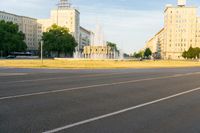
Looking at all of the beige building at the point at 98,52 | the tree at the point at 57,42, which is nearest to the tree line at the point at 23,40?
the tree at the point at 57,42

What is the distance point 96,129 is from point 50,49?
417ft

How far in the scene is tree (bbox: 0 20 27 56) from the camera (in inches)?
4523

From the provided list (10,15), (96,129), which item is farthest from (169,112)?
(10,15)

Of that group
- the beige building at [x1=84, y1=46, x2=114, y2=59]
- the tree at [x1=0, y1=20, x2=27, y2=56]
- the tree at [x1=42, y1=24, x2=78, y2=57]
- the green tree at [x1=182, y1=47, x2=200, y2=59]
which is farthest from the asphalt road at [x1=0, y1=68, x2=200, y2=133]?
the green tree at [x1=182, y1=47, x2=200, y2=59]

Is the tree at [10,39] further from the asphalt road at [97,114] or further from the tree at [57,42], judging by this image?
the asphalt road at [97,114]

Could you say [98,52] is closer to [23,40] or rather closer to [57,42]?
[57,42]

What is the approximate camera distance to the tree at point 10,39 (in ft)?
377

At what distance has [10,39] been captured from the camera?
381 ft

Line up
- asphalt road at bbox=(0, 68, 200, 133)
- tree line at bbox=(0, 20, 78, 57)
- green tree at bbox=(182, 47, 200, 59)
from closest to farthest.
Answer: asphalt road at bbox=(0, 68, 200, 133), tree line at bbox=(0, 20, 78, 57), green tree at bbox=(182, 47, 200, 59)

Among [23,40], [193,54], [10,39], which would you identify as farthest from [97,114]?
[193,54]

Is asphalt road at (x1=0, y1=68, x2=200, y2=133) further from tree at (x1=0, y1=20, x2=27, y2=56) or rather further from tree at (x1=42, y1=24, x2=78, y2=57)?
tree at (x1=42, y1=24, x2=78, y2=57)

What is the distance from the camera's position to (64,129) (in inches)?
303

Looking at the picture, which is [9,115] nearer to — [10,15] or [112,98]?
[112,98]

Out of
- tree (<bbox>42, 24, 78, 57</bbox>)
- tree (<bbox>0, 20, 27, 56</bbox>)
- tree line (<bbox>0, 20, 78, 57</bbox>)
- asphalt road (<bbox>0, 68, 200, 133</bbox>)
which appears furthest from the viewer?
tree (<bbox>42, 24, 78, 57</bbox>)
